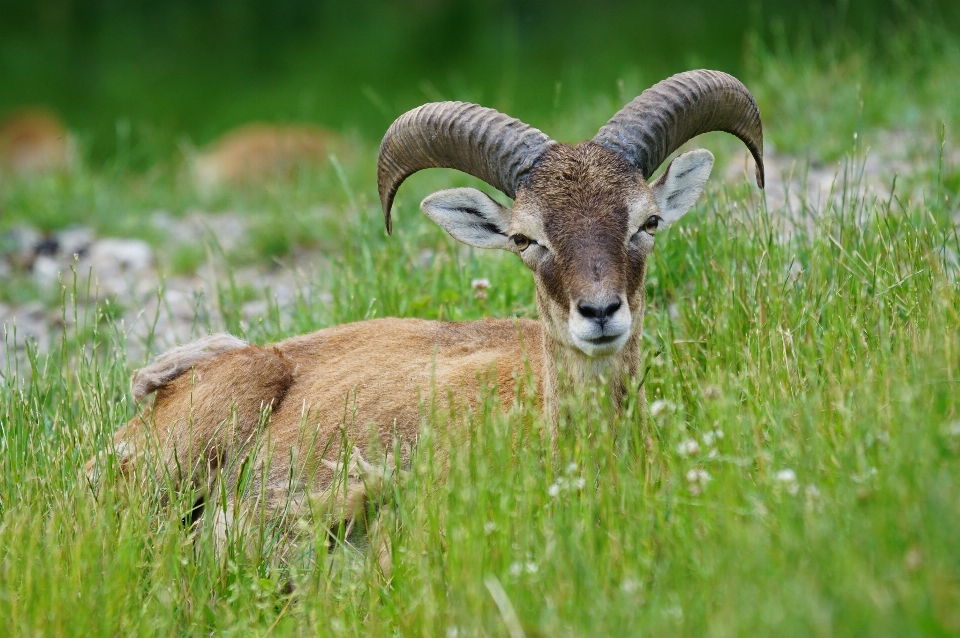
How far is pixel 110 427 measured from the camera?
17.1ft

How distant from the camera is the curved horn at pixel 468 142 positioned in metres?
5.13

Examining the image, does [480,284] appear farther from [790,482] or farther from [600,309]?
[790,482]

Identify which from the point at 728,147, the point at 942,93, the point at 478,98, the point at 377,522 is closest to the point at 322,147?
the point at 478,98

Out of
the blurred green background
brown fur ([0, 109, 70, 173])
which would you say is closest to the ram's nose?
the blurred green background

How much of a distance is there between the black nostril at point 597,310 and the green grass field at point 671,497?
38cm

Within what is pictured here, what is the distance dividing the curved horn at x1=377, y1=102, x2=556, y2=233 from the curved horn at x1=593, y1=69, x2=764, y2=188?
340 millimetres

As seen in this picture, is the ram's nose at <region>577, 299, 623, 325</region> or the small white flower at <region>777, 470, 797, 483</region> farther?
the ram's nose at <region>577, 299, 623, 325</region>

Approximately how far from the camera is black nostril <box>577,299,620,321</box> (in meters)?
4.58

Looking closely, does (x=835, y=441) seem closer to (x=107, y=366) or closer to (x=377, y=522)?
(x=377, y=522)

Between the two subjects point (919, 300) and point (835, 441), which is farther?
point (919, 300)

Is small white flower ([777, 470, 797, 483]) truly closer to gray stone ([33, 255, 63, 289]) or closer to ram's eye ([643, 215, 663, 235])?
ram's eye ([643, 215, 663, 235])

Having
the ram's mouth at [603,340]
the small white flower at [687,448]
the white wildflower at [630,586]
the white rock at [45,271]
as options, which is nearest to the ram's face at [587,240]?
the ram's mouth at [603,340]

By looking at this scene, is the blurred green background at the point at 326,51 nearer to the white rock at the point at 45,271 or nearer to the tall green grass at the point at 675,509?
the white rock at the point at 45,271

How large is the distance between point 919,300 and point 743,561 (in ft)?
6.68
